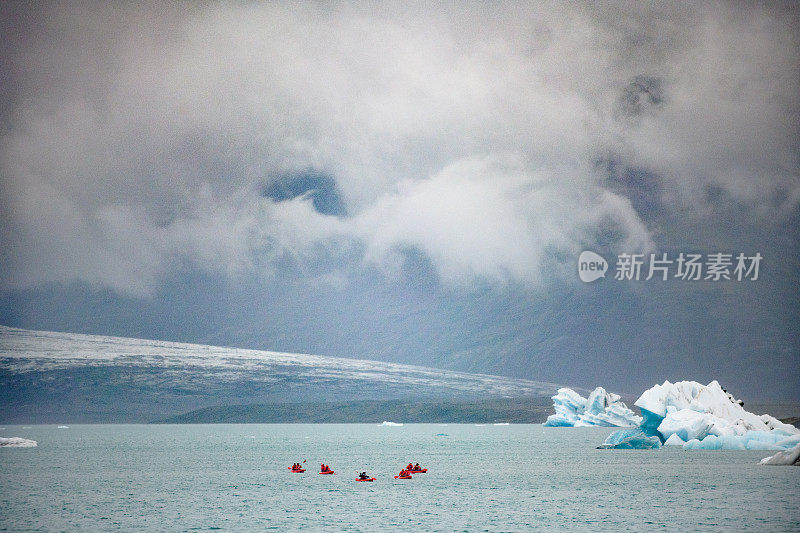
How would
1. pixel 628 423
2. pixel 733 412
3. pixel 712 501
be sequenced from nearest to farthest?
pixel 712 501 → pixel 733 412 → pixel 628 423

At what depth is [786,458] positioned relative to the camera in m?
60.1

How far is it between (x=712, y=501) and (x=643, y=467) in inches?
915

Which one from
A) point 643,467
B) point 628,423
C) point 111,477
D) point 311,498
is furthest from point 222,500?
point 628,423

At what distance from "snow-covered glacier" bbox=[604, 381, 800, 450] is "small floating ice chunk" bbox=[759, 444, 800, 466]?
29.8 feet

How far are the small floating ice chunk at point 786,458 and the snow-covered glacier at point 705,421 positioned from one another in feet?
29.8

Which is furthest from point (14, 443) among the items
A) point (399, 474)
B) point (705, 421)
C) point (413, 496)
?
point (705, 421)

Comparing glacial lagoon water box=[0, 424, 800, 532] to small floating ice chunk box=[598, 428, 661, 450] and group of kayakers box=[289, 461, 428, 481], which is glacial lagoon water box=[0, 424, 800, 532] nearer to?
group of kayakers box=[289, 461, 428, 481]

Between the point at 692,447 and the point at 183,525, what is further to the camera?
the point at 692,447

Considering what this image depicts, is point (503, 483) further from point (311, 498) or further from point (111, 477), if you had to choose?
point (111, 477)

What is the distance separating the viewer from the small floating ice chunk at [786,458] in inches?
2310

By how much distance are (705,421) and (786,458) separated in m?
15.8

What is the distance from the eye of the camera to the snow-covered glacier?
2832 inches

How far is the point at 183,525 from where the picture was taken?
1395 inches

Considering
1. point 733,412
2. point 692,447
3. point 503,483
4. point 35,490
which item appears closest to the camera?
point 35,490
